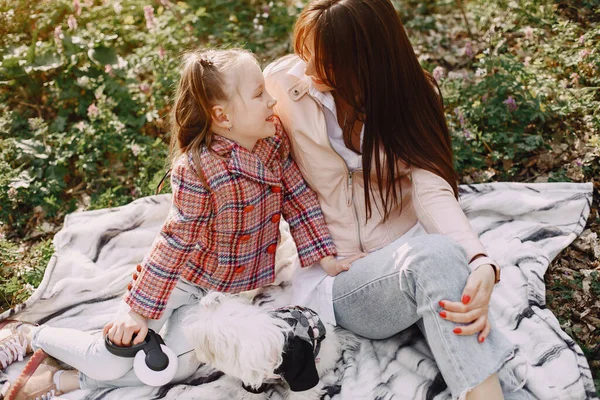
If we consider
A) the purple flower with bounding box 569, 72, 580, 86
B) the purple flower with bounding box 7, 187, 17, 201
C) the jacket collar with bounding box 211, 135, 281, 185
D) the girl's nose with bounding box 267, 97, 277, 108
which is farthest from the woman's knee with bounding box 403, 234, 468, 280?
the purple flower with bounding box 7, 187, 17, 201

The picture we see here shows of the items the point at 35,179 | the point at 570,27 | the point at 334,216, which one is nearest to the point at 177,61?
the point at 35,179

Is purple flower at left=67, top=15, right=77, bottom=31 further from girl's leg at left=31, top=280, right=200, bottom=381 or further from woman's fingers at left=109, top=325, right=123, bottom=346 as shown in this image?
woman's fingers at left=109, top=325, right=123, bottom=346

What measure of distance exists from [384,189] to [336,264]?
1.17ft

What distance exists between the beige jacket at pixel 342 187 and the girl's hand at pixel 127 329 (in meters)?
0.80

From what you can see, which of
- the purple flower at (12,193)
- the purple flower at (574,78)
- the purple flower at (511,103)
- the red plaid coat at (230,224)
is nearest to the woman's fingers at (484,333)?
the red plaid coat at (230,224)

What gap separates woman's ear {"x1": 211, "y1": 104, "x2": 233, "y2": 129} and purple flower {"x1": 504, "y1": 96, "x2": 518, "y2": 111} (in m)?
1.77

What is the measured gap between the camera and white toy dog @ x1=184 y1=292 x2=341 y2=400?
6.22ft

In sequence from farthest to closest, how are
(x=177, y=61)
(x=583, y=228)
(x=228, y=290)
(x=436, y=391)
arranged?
(x=177, y=61) → (x=583, y=228) → (x=228, y=290) → (x=436, y=391)

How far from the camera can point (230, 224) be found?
221 centimetres

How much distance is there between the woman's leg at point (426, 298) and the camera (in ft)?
6.12

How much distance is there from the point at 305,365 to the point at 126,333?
2.17 feet

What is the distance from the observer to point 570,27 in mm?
3506

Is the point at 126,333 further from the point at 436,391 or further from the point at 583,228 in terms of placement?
the point at 583,228

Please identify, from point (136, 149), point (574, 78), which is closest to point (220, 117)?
point (136, 149)
